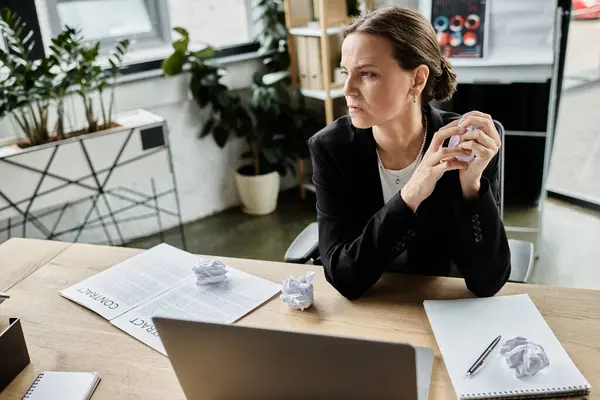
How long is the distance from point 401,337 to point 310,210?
243cm

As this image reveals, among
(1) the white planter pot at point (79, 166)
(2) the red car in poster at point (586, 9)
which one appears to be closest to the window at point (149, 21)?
(1) the white planter pot at point (79, 166)

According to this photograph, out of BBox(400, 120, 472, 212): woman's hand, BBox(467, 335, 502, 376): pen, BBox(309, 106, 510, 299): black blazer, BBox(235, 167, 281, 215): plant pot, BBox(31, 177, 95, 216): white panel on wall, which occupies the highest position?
BBox(400, 120, 472, 212): woman's hand

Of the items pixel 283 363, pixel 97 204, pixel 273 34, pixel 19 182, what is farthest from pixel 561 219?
pixel 283 363

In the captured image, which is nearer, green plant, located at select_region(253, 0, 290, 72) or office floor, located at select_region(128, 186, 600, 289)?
office floor, located at select_region(128, 186, 600, 289)

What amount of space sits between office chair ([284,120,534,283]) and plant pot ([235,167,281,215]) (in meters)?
1.69

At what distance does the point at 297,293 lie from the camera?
4.02 feet

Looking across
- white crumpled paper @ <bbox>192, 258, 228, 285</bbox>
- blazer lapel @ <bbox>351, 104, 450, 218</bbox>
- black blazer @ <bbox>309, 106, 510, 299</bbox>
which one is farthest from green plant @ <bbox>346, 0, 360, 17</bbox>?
white crumpled paper @ <bbox>192, 258, 228, 285</bbox>

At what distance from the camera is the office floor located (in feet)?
9.13

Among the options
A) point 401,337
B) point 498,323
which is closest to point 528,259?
point 498,323

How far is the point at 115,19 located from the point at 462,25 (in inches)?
68.4

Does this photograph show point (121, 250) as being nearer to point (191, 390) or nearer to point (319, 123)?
point (191, 390)

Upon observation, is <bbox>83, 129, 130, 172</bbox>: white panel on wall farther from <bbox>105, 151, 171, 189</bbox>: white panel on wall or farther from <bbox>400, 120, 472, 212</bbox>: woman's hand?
<bbox>400, 120, 472, 212</bbox>: woman's hand

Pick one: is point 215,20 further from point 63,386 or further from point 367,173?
point 63,386

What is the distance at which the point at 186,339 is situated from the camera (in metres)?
0.81
